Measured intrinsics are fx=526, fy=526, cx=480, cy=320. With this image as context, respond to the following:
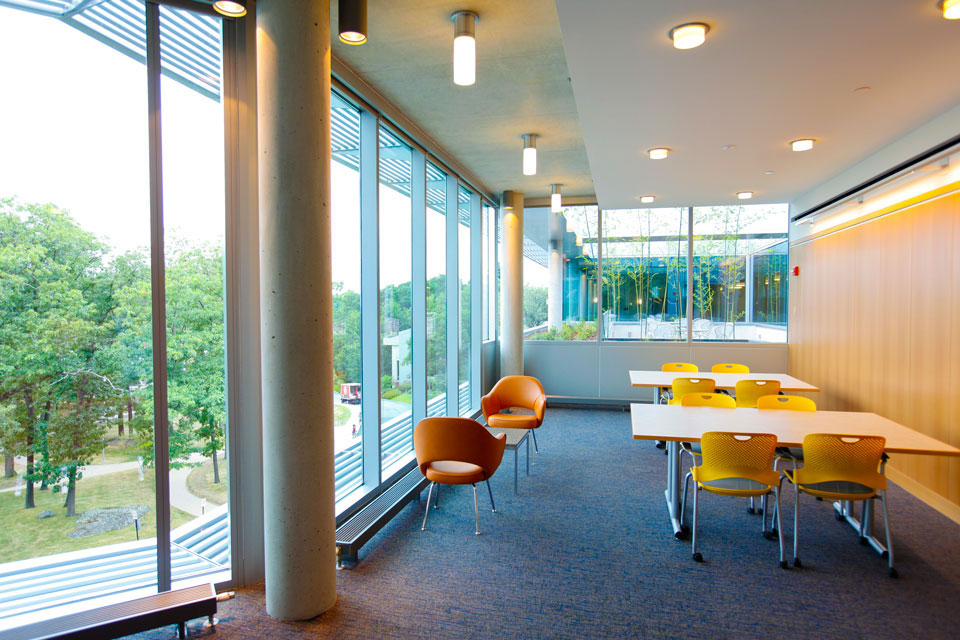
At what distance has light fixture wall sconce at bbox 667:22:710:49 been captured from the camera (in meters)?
2.73

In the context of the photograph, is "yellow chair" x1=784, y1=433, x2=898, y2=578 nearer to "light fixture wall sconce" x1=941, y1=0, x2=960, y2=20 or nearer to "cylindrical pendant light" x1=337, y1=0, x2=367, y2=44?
"light fixture wall sconce" x1=941, y1=0, x2=960, y2=20

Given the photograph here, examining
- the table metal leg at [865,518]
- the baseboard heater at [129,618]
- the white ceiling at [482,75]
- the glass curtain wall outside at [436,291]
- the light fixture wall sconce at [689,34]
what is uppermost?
the white ceiling at [482,75]

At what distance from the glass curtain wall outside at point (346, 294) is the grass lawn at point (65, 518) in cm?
150

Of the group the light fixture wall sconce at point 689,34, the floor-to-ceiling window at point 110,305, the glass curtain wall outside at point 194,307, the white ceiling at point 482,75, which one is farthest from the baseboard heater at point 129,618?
the light fixture wall sconce at point 689,34

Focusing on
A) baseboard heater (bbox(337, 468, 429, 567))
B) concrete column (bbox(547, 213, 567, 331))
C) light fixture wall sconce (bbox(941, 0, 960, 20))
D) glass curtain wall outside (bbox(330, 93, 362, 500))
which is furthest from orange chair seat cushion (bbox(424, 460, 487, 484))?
concrete column (bbox(547, 213, 567, 331))

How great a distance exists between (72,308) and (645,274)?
780 cm

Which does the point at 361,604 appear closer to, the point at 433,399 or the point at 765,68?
the point at 433,399

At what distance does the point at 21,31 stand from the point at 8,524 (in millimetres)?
2154

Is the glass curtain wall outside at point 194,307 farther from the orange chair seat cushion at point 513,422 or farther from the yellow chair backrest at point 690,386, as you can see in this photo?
the yellow chair backrest at point 690,386

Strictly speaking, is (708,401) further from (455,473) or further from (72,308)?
(72,308)

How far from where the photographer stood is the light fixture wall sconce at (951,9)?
246 cm

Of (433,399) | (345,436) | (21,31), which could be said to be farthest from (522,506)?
(21,31)

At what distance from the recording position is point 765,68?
10.4 ft

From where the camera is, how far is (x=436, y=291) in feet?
20.8
